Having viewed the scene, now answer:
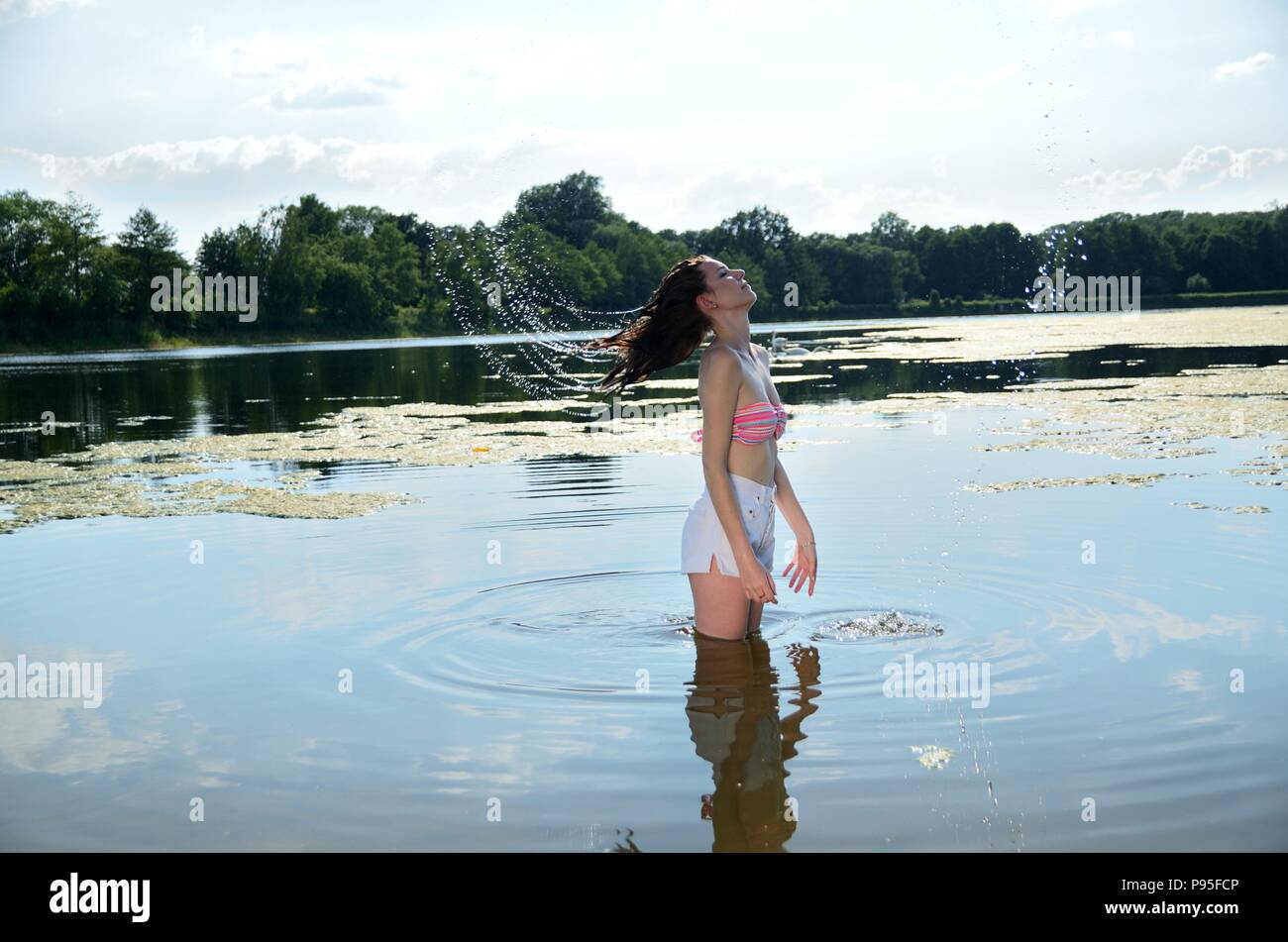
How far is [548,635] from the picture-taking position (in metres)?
8.17

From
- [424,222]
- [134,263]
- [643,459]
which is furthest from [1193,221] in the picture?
[643,459]

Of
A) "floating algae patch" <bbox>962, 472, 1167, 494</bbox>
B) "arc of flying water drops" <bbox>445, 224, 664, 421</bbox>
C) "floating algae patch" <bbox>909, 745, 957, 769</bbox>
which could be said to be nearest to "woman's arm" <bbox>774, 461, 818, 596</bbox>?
"arc of flying water drops" <bbox>445, 224, 664, 421</bbox>

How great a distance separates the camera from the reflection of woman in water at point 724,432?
21.9ft

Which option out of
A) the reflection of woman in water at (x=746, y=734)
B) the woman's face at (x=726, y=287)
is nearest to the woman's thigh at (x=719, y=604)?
the reflection of woman in water at (x=746, y=734)

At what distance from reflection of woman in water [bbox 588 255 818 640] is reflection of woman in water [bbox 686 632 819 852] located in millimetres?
232

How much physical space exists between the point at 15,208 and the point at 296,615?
309 ft

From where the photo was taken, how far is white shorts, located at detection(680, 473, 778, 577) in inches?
268

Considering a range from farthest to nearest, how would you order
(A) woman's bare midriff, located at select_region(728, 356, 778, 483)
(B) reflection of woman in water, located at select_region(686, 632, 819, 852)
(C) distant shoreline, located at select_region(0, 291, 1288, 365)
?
(C) distant shoreline, located at select_region(0, 291, 1288, 365), (A) woman's bare midriff, located at select_region(728, 356, 778, 483), (B) reflection of woman in water, located at select_region(686, 632, 819, 852)

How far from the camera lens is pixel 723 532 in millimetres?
6816

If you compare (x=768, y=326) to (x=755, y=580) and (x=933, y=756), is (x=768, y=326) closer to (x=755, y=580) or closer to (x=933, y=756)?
(x=755, y=580)

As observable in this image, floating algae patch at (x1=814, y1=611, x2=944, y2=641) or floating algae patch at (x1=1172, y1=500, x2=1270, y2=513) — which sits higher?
floating algae patch at (x1=1172, y1=500, x2=1270, y2=513)

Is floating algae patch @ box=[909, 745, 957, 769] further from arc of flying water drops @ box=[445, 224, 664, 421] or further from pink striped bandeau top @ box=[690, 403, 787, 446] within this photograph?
arc of flying water drops @ box=[445, 224, 664, 421]

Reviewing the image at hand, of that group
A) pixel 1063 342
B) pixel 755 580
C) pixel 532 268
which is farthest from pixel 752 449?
pixel 1063 342
